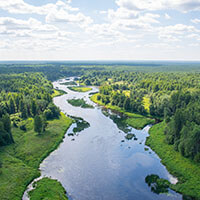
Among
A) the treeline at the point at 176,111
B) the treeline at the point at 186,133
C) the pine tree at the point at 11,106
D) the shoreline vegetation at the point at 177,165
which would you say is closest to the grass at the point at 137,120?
the treeline at the point at 176,111

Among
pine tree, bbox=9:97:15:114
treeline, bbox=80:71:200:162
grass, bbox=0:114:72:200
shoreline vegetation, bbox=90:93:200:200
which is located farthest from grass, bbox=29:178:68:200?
pine tree, bbox=9:97:15:114

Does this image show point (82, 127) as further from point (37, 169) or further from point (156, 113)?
point (156, 113)

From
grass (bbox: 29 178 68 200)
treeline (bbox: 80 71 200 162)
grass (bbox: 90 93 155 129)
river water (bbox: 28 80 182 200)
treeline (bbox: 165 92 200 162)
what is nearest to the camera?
grass (bbox: 29 178 68 200)

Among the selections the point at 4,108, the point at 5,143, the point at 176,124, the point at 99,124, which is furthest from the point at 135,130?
the point at 4,108

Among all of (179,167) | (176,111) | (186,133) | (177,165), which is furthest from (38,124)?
(186,133)

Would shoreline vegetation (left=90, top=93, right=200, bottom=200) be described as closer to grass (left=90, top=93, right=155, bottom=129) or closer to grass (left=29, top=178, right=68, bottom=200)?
grass (left=90, top=93, right=155, bottom=129)

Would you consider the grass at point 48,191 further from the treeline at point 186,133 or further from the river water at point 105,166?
the treeline at point 186,133
